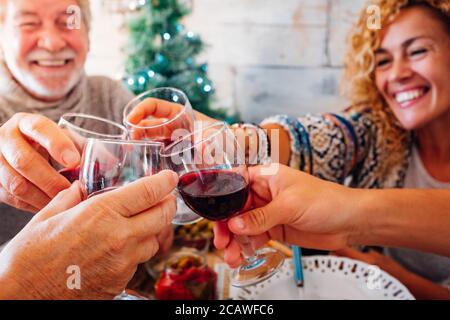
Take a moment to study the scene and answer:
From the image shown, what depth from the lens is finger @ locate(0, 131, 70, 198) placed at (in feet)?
2.36

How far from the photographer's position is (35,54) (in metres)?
1.22

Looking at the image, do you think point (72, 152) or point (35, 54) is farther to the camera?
point (35, 54)

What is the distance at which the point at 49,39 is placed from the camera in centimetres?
120

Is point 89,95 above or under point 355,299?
above

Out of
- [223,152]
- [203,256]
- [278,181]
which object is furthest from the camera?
[203,256]

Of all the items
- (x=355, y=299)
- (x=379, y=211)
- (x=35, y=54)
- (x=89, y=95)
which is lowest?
(x=355, y=299)

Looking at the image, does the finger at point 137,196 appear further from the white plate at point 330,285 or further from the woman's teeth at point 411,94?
the woman's teeth at point 411,94

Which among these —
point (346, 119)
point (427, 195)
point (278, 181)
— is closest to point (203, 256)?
point (278, 181)

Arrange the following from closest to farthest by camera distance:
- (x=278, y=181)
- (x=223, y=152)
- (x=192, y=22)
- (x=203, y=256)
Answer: (x=223, y=152) < (x=278, y=181) < (x=203, y=256) < (x=192, y=22)

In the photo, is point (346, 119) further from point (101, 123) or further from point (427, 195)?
point (101, 123)

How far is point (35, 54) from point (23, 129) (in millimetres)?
580

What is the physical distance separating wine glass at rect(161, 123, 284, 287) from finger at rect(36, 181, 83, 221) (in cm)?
15

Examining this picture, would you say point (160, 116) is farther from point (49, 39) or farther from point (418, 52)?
point (418, 52)

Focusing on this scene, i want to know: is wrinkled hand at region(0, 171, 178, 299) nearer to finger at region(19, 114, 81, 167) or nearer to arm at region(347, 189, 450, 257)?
finger at region(19, 114, 81, 167)
